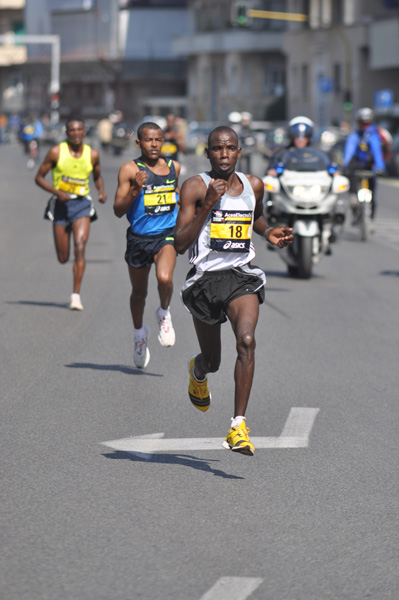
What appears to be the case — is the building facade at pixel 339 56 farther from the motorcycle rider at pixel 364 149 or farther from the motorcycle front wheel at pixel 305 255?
the motorcycle front wheel at pixel 305 255

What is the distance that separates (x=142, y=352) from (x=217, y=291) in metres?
2.65

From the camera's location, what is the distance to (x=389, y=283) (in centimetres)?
1563

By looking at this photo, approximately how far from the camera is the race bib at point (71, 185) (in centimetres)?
1278

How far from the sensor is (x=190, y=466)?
676 centimetres

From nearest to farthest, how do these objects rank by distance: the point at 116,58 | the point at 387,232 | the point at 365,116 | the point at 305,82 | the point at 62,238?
1. the point at 62,238
2. the point at 365,116
3. the point at 387,232
4. the point at 305,82
5. the point at 116,58

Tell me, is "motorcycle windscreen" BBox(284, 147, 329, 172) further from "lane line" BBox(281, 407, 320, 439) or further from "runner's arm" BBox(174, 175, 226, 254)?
"runner's arm" BBox(174, 175, 226, 254)

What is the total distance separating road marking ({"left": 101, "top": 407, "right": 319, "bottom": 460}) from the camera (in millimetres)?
7145

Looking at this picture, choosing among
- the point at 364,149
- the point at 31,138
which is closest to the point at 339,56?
the point at 31,138

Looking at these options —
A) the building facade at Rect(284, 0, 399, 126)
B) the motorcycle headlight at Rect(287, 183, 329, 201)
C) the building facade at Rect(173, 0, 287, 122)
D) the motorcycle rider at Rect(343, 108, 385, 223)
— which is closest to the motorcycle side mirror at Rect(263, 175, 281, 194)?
the motorcycle headlight at Rect(287, 183, 329, 201)

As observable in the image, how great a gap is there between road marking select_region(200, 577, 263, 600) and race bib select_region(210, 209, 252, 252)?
7.90 ft

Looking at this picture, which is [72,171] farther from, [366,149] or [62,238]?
[366,149]

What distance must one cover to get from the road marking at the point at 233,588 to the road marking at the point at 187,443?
208 centimetres

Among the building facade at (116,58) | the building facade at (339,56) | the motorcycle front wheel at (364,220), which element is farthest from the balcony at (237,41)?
the motorcycle front wheel at (364,220)

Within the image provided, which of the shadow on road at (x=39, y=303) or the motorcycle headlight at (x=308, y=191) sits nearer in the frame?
the shadow on road at (x=39, y=303)
